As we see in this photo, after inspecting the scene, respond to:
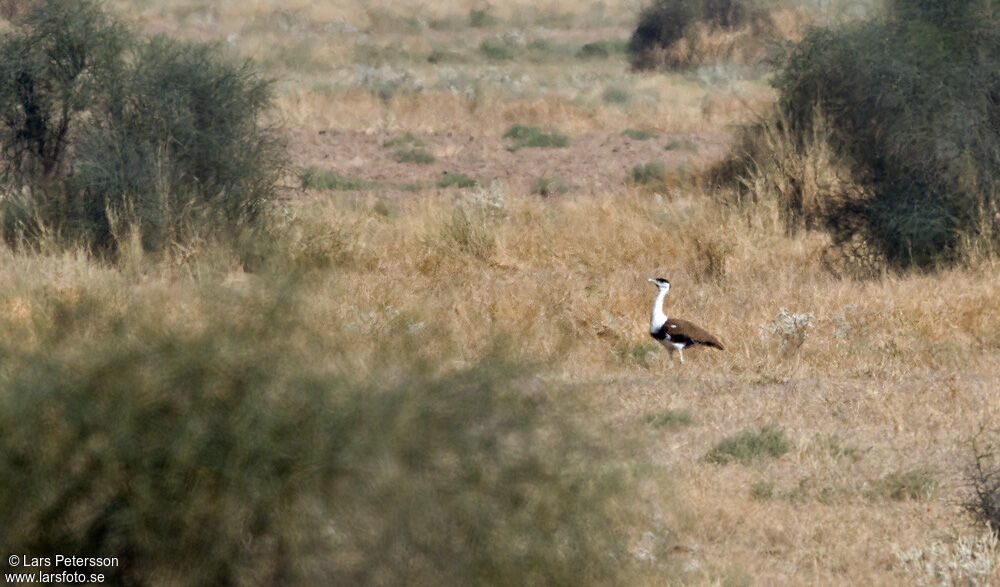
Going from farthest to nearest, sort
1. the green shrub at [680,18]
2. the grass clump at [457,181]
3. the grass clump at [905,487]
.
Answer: the green shrub at [680,18] < the grass clump at [457,181] < the grass clump at [905,487]

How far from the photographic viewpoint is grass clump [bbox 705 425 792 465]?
608 centimetres

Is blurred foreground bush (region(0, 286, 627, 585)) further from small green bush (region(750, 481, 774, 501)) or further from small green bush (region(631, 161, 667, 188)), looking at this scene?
small green bush (region(631, 161, 667, 188))

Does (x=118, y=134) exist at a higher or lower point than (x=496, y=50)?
higher

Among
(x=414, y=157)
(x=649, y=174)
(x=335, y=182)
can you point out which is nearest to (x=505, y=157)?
(x=414, y=157)

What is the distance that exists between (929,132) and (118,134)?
7432mm

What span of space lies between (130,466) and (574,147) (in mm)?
16624

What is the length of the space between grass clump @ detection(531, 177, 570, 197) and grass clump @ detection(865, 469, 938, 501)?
10.5m

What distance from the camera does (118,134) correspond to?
11352 millimetres

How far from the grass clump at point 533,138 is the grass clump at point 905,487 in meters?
14.1

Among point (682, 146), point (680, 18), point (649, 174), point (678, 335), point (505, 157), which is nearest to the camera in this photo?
point (678, 335)

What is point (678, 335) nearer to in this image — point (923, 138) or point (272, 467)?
point (923, 138)

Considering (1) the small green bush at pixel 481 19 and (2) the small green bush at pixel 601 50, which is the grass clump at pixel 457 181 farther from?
(1) the small green bush at pixel 481 19

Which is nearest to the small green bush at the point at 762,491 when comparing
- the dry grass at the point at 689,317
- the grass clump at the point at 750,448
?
the dry grass at the point at 689,317

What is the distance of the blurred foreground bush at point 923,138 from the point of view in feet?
34.1
